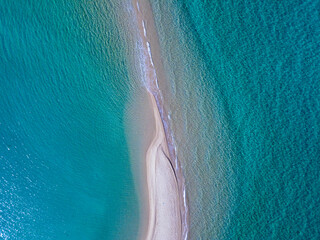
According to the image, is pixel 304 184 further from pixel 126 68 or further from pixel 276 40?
pixel 126 68

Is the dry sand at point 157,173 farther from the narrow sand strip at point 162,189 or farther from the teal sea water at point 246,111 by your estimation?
the teal sea water at point 246,111

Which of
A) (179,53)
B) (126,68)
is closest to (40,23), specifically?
(126,68)

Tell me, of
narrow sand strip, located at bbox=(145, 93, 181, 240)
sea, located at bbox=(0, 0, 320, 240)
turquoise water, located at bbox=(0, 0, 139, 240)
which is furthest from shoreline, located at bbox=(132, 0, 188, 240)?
turquoise water, located at bbox=(0, 0, 139, 240)

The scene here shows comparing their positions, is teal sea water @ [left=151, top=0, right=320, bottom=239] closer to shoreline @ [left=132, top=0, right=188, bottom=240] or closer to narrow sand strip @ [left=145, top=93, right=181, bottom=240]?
shoreline @ [left=132, top=0, right=188, bottom=240]

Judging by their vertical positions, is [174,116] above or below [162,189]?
above

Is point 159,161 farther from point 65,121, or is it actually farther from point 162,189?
point 65,121

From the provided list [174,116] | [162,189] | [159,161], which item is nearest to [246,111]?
[174,116]
